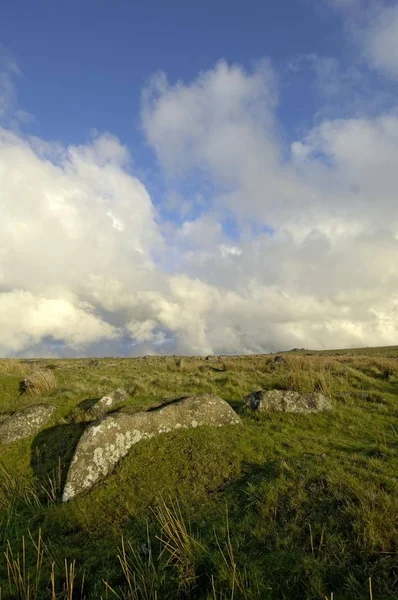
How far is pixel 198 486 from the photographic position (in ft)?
25.4

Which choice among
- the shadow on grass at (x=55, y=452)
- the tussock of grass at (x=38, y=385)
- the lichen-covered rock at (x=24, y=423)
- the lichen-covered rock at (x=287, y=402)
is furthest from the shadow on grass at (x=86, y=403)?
the lichen-covered rock at (x=287, y=402)

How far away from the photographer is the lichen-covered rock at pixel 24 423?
11352 mm

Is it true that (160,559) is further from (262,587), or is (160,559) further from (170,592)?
(262,587)

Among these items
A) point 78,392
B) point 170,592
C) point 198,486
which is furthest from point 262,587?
point 78,392

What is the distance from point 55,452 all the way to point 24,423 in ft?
7.41

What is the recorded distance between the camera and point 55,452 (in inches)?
404

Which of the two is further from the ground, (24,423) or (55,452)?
(24,423)

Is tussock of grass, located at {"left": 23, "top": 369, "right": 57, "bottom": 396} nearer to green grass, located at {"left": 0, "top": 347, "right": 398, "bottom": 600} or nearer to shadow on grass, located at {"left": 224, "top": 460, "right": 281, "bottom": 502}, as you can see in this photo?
green grass, located at {"left": 0, "top": 347, "right": 398, "bottom": 600}

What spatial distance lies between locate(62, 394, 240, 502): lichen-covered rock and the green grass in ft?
1.15

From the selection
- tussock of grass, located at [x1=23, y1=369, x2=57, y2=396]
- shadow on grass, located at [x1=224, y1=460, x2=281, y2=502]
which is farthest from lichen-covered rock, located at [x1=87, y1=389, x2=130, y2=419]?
shadow on grass, located at [x1=224, y1=460, x2=281, y2=502]

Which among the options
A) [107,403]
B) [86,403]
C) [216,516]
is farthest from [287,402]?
[86,403]

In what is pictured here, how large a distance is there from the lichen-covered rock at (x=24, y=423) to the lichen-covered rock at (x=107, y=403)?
164cm

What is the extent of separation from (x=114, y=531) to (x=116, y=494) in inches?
47.8

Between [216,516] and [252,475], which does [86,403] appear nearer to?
[252,475]
